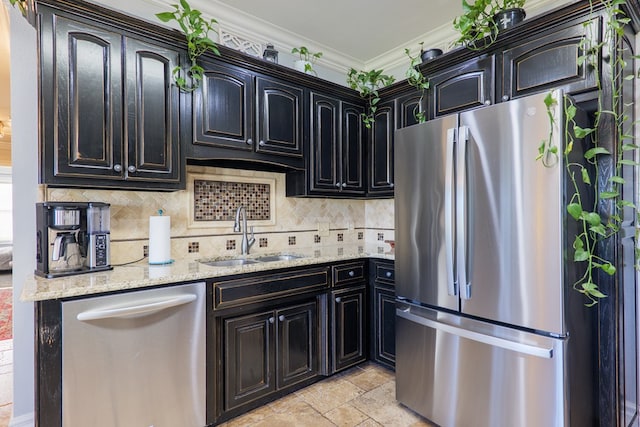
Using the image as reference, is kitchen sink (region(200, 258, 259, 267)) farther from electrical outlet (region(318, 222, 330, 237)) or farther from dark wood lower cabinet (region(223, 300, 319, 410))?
electrical outlet (region(318, 222, 330, 237))

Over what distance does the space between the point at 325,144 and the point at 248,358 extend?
1708 mm

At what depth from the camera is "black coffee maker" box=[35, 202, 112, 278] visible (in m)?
1.68

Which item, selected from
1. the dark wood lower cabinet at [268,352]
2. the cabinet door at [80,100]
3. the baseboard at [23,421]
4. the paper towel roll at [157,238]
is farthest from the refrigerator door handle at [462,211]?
the baseboard at [23,421]

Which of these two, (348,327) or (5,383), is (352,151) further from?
(5,383)

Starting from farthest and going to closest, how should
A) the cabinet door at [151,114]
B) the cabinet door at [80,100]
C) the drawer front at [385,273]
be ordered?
the drawer front at [385,273] < the cabinet door at [151,114] < the cabinet door at [80,100]

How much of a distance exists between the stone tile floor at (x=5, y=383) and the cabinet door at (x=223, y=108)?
2032mm

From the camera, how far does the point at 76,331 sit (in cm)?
148

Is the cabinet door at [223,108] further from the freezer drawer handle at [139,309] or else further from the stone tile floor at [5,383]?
the stone tile floor at [5,383]

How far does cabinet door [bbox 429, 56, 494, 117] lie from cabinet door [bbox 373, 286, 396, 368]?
1.37m

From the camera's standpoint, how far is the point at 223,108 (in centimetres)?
221

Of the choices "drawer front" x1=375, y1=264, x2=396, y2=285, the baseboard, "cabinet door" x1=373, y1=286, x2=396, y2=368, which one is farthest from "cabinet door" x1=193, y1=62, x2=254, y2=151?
the baseboard

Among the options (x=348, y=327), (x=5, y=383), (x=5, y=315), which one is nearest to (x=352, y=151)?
(x=348, y=327)

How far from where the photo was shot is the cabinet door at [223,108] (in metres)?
2.13

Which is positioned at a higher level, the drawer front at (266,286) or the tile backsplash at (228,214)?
the tile backsplash at (228,214)
